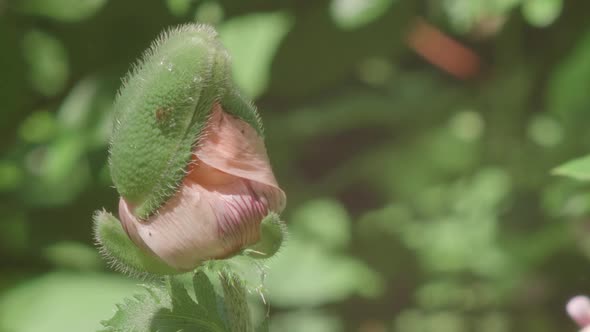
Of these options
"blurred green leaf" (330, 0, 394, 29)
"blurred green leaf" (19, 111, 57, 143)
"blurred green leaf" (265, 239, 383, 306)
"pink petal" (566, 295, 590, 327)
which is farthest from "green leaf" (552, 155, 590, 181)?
"blurred green leaf" (19, 111, 57, 143)

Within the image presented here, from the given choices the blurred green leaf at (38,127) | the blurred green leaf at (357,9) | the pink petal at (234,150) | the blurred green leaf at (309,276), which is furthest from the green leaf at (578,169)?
the blurred green leaf at (38,127)

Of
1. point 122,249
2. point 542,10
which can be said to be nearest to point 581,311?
point 122,249

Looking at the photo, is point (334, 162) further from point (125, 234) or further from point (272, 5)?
point (125, 234)

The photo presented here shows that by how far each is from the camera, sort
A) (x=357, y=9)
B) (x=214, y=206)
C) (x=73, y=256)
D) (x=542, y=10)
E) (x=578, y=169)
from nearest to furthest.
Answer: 1. (x=214, y=206)
2. (x=578, y=169)
3. (x=542, y=10)
4. (x=357, y=9)
5. (x=73, y=256)

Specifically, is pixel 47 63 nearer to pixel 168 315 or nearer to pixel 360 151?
pixel 360 151

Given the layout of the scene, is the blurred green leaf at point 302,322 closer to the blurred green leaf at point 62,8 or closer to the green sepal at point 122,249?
the blurred green leaf at point 62,8

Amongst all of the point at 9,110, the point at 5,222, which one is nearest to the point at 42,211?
the point at 5,222

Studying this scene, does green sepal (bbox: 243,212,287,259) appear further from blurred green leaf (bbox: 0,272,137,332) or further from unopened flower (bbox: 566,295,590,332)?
blurred green leaf (bbox: 0,272,137,332)

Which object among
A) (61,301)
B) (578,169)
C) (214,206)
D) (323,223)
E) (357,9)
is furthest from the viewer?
(323,223)
